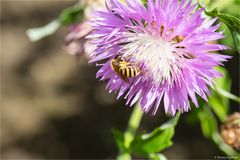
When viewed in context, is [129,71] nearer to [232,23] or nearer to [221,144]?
[232,23]

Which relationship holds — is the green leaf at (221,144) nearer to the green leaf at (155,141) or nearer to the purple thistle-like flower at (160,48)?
the green leaf at (155,141)

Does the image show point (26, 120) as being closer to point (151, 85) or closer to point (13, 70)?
point (13, 70)

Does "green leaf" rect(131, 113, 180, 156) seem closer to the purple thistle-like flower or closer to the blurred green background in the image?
the purple thistle-like flower

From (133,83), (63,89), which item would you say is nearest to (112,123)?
(63,89)

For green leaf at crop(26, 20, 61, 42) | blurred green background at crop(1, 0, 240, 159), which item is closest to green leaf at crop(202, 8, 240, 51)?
green leaf at crop(26, 20, 61, 42)

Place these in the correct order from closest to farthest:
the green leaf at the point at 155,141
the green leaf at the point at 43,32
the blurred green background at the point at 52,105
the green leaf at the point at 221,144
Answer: the green leaf at the point at 155,141 → the green leaf at the point at 221,144 → the green leaf at the point at 43,32 → the blurred green background at the point at 52,105

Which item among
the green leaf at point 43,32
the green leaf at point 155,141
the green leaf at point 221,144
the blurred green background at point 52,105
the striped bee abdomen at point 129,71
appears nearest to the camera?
the striped bee abdomen at point 129,71

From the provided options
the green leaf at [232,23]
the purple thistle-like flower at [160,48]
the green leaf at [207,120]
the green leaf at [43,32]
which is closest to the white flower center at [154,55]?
the purple thistle-like flower at [160,48]
